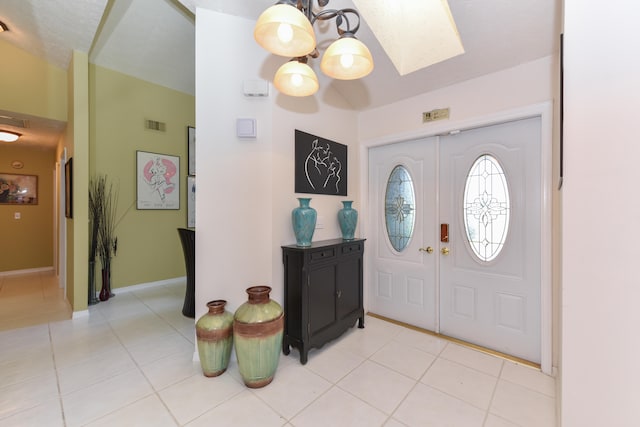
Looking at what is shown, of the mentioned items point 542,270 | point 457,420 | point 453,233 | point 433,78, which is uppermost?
point 433,78

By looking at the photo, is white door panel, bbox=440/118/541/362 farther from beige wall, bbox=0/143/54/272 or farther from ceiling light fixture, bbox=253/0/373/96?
beige wall, bbox=0/143/54/272

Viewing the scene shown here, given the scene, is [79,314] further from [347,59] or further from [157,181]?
[347,59]

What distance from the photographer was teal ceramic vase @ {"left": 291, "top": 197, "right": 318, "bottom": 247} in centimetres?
232

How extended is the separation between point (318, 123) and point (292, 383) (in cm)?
238

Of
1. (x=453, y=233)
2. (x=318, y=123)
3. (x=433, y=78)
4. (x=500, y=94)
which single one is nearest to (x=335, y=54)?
(x=318, y=123)

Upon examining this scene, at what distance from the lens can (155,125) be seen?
4273 mm

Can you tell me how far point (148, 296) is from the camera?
12.6 ft

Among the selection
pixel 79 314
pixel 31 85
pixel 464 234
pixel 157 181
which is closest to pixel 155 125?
pixel 157 181

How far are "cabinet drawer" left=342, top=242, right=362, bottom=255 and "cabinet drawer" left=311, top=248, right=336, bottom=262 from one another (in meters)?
0.17

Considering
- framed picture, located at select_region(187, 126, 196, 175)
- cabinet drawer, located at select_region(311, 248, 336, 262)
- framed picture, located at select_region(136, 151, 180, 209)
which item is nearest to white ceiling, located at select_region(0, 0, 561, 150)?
framed picture, located at select_region(187, 126, 196, 175)

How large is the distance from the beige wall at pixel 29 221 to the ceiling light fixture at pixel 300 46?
20.4 feet

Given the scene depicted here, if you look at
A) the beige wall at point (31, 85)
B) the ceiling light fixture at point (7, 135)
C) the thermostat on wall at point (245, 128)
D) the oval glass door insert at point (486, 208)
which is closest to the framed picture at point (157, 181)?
the beige wall at point (31, 85)

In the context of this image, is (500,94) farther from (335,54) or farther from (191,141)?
(191,141)

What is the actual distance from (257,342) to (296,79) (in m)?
1.83
